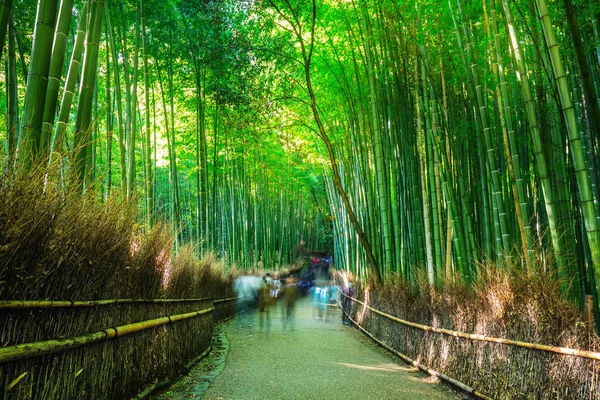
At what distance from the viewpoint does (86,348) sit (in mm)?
2260

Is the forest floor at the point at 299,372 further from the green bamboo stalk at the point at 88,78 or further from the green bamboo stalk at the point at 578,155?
the green bamboo stalk at the point at 88,78

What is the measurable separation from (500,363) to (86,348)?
7.70 ft

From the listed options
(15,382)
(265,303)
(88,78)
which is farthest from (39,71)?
(265,303)

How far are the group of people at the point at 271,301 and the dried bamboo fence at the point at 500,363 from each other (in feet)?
9.94

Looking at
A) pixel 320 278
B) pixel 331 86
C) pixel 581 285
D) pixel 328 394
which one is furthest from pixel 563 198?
pixel 320 278

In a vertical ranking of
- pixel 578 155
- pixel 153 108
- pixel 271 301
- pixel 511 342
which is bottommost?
pixel 511 342

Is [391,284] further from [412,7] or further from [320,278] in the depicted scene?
[320,278]

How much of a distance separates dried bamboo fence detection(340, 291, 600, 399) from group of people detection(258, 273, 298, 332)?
9.94ft

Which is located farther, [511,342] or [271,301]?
[271,301]

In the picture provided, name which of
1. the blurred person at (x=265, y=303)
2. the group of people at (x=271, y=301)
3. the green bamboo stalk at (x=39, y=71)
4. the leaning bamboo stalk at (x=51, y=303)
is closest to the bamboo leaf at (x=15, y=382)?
the leaning bamboo stalk at (x=51, y=303)

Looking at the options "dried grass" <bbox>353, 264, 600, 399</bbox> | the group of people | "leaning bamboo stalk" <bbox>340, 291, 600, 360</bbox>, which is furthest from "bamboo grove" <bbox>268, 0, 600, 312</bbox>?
the group of people

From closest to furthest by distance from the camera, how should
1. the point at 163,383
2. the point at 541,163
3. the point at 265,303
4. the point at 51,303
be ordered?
the point at 51,303
the point at 541,163
the point at 163,383
the point at 265,303

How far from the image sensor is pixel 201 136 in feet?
25.7

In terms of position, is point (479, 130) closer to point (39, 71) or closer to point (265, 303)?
point (39, 71)
